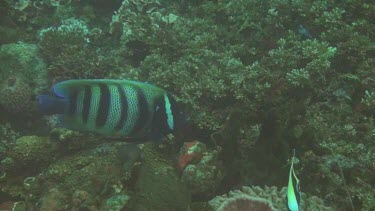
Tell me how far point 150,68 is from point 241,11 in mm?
2205

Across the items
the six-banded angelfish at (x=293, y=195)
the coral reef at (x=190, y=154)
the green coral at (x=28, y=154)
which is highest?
the six-banded angelfish at (x=293, y=195)

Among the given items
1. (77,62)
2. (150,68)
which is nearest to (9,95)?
(77,62)

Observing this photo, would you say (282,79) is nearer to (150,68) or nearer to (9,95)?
(150,68)

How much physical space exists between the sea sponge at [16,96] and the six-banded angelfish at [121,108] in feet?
11.6

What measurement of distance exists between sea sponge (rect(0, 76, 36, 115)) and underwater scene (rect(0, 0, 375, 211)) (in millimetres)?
19

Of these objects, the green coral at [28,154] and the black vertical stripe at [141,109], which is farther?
the green coral at [28,154]

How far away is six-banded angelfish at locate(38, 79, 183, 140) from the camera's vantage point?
2514 millimetres

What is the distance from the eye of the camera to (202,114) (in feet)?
15.6

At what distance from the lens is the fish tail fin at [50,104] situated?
7.77 feet

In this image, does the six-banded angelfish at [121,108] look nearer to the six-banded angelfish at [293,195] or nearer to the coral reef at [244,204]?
the six-banded angelfish at [293,195]

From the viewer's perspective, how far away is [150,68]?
Answer: 237 inches

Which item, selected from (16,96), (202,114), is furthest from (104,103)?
(16,96)

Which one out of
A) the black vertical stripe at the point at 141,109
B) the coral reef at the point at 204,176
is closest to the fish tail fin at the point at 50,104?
the black vertical stripe at the point at 141,109

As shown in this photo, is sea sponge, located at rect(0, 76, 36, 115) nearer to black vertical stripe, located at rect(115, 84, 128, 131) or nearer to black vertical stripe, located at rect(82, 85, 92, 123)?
black vertical stripe, located at rect(82, 85, 92, 123)
